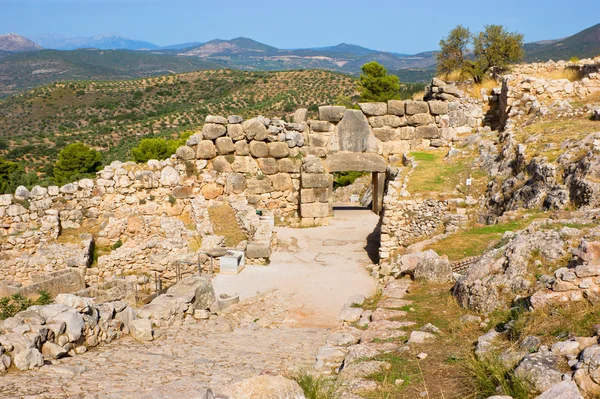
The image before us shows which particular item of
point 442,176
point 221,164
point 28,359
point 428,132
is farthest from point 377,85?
point 28,359

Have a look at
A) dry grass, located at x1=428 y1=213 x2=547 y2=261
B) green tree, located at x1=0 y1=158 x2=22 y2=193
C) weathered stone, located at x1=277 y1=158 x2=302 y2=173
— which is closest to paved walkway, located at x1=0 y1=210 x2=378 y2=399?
dry grass, located at x1=428 y1=213 x2=547 y2=261

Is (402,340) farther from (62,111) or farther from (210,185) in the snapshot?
(62,111)

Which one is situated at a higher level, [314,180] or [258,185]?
[314,180]

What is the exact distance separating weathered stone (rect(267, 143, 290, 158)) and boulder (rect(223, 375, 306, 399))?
1284cm

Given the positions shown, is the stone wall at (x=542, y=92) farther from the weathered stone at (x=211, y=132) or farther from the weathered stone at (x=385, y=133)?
the weathered stone at (x=211, y=132)

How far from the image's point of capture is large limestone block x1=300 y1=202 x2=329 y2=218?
17.0m

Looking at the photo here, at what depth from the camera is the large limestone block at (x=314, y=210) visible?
17.0m

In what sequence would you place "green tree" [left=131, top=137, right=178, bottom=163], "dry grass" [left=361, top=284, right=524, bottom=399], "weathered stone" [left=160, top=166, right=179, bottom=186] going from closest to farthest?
"dry grass" [left=361, top=284, right=524, bottom=399], "weathered stone" [left=160, top=166, right=179, bottom=186], "green tree" [left=131, top=137, right=178, bottom=163]

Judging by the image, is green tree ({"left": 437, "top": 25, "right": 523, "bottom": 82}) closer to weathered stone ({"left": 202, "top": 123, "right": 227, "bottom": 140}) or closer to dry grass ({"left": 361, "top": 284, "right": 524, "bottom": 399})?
weathered stone ({"left": 202, "top": 123, "right": 227, "bottom": 140})

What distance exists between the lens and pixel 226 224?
15.7 meters

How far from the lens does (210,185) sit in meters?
16.9

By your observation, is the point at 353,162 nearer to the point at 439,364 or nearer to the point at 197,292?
the point at 197,292

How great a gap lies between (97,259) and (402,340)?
9.03 meters

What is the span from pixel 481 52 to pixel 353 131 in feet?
37.5
